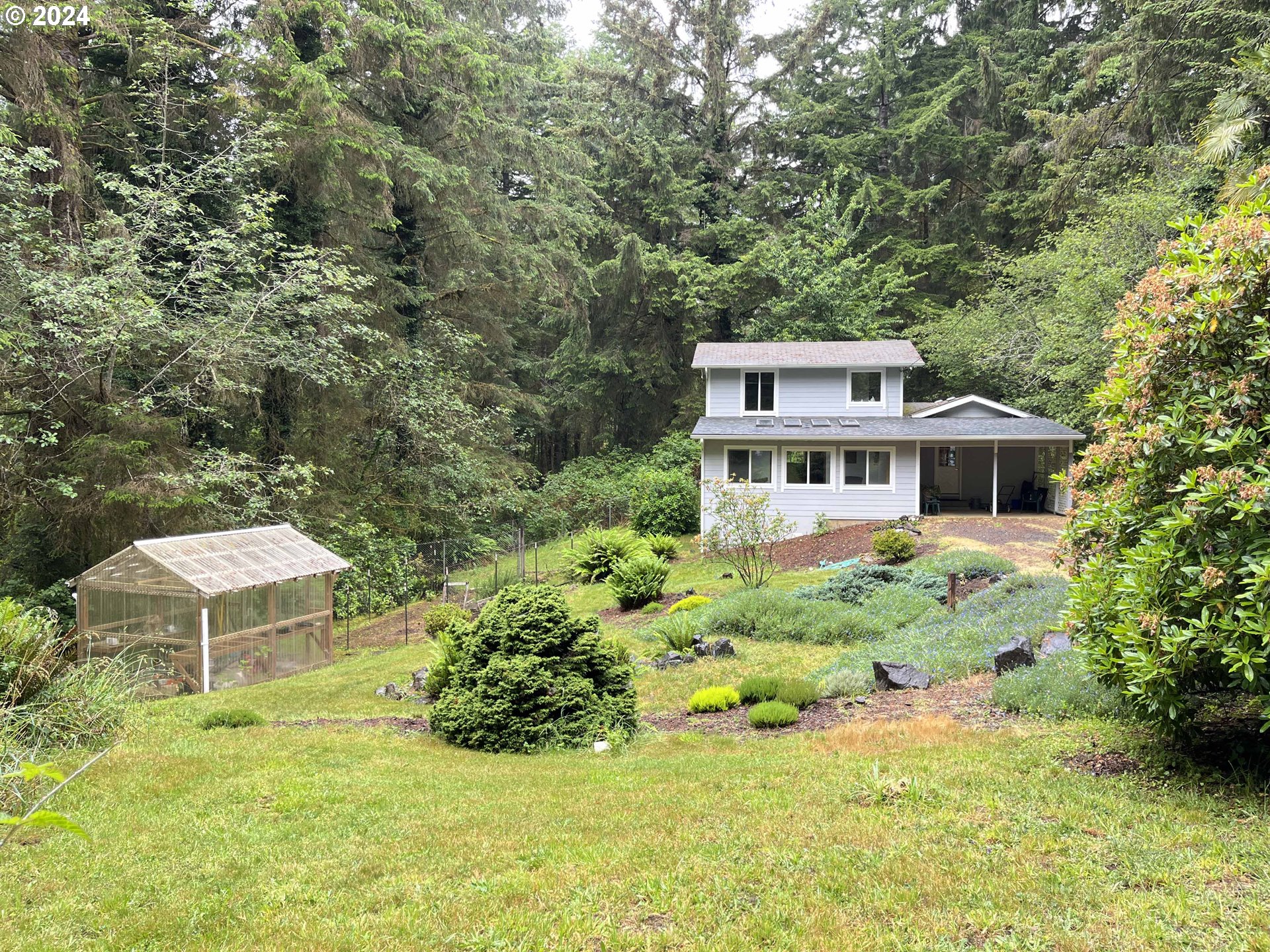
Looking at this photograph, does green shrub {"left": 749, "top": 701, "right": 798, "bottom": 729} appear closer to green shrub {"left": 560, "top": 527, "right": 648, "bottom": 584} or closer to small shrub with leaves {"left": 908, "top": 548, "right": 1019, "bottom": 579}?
small shrub with leaves {"left": 908, "top": 548, "right": 1019, "bottom": 579}

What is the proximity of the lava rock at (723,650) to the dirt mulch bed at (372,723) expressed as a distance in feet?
14.5

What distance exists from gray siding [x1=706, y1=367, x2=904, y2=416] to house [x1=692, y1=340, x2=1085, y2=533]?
3cm

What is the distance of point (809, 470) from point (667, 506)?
15.4ft

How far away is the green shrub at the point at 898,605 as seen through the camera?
40.6ft

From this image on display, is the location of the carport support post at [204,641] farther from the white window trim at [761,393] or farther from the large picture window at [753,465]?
the white window trim at [761,393]

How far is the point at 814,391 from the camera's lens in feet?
86.3

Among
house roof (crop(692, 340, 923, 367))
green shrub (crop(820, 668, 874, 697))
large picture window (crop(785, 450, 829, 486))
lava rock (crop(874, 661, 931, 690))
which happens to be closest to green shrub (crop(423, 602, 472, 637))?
green shrub (crop(820, 668, 874, 697))

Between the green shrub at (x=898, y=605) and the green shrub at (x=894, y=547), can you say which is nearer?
the green shrub at (x=898, y=605)

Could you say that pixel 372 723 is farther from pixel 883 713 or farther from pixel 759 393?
pixel 759 393

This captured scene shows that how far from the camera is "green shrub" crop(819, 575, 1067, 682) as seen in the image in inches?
373

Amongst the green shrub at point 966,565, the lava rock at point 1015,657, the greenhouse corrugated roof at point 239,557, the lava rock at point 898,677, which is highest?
the greenhouse corrugated roof at point 239,557

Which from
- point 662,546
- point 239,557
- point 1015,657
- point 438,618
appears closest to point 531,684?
point 1015,657

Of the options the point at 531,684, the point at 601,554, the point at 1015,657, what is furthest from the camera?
the point at 601,554

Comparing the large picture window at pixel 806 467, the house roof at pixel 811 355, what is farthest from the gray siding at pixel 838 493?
the house roof at pixel 811 355
